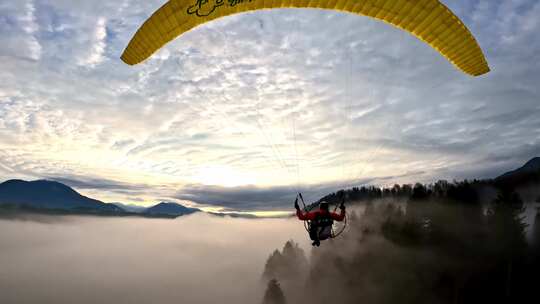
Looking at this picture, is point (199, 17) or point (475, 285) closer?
point (199, 17)

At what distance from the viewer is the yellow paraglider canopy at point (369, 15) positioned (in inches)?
443

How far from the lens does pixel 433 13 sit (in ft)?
36.5

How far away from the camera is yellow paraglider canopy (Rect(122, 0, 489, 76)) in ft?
36.9

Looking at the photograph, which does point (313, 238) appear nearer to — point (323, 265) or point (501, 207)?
point (501, 207)

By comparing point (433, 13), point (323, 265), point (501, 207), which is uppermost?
point (433, 13)

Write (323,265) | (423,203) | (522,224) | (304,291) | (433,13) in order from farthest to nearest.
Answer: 1. (304,291)
2. (323,265)
3. (423,203)
4. (522,224)
5. (433,13)

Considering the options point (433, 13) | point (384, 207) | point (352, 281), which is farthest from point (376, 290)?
point (433, 13)

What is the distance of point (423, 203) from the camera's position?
55.5 meters

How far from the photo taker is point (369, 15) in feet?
39.7

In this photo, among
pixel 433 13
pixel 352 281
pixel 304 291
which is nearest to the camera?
pixel 433 13

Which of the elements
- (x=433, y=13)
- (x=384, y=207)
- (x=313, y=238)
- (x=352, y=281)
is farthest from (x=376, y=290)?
(x=433, y=13)

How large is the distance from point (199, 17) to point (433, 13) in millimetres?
7457

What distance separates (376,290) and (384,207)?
16.4 meters

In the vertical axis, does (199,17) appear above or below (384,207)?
above
